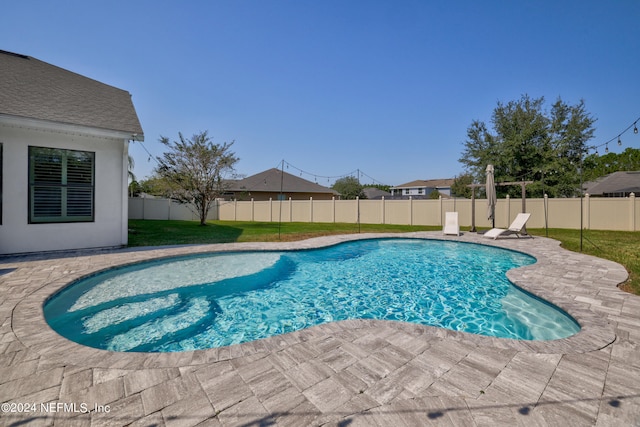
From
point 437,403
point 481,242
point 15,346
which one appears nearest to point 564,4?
point 481,242

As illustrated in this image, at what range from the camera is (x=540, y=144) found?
64.0ft

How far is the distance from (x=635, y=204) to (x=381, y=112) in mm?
12756

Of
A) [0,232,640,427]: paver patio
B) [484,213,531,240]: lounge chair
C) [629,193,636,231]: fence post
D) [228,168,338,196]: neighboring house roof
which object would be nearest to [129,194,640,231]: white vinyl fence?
[629,193,636,231]: fence post

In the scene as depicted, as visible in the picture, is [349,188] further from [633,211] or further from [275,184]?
[633,211]

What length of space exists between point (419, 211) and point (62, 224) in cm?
1600

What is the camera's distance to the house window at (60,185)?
7.12 m

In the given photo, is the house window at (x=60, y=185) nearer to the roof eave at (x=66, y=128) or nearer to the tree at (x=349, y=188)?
the roof eave at (x=66, y=128)

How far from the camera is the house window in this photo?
7.12m

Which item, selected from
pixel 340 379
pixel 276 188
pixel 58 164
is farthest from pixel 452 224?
pixel 276 188

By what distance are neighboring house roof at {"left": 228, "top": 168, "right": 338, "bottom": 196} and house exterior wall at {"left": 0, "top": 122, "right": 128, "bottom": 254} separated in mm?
19406

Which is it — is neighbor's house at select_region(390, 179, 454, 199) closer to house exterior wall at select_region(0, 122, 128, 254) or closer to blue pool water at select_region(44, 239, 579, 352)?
blue pool water at select_region(44, 239, 579, 352)

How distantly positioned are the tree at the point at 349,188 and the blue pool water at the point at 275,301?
35098 mm

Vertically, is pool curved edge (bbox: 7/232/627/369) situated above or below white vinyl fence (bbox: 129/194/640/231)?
below

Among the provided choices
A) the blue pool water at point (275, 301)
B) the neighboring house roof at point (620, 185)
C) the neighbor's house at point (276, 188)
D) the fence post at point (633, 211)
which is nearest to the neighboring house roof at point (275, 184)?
the neighbor's house at point (276, 188)
